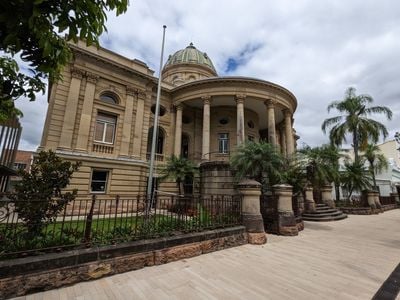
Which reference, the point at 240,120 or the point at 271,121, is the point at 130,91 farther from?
the point at 271,121

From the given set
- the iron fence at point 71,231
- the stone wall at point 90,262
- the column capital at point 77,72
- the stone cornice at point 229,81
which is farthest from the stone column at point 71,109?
the stone wall at point 90,262

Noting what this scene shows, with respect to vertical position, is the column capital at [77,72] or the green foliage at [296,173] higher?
the column capital at [77,72]

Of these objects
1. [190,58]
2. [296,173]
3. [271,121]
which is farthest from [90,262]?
[190,58]

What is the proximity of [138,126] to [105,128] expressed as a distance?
2.44 m

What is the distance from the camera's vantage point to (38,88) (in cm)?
316

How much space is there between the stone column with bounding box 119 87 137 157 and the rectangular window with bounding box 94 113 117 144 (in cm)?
85

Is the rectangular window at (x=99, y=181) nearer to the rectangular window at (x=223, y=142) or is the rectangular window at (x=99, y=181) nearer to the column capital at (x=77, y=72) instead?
the column capital at (x=77, y=72)

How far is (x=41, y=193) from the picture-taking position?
4.82 metres

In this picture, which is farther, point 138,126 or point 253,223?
point 138,126

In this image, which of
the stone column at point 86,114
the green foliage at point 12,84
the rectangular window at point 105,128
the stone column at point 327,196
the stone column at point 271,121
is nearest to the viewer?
the green foliage at point 12,84

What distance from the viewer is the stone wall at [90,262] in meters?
3.55

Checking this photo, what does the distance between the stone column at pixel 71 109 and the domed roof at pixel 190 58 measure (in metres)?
18.2

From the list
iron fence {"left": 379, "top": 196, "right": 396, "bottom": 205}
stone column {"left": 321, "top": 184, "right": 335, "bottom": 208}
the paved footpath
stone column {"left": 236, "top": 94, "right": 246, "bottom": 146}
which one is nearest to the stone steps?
stone column {"left": 321, "top": 184, "right": 335, "bottom": 208}

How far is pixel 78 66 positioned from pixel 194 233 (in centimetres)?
1477
